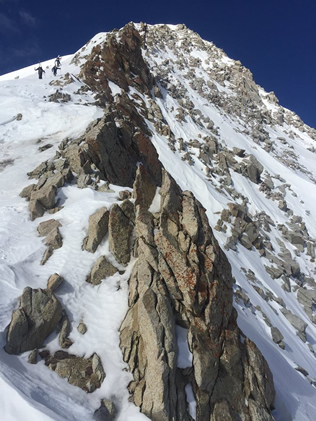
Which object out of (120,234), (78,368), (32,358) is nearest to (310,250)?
(120,234)

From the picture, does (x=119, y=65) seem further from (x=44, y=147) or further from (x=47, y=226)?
(x=47, y=226)

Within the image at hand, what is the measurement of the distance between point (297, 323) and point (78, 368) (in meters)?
19.1

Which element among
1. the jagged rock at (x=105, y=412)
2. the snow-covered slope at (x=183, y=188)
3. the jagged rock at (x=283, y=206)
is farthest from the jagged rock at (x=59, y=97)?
the jagged rock at (x=283, y=206)

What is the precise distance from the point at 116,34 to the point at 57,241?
166 feet

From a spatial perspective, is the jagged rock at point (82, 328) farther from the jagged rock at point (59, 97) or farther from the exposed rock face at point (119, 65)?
the exposed rock face at point (119, 65)

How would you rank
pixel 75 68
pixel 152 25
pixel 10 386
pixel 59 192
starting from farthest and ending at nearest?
pixel 152 25
pixel 75 68
pixel 59 192
pixel 10 386

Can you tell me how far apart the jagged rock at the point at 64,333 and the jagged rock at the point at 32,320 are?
179 mm

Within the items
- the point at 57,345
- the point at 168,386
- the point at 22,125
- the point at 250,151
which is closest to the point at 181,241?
the point at 168,386

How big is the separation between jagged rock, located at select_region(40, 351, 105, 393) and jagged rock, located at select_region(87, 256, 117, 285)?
2792mm

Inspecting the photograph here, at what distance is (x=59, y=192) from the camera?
50.9 ft

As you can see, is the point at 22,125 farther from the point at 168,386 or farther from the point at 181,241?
the point at 168,386

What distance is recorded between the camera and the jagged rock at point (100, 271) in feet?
34.4

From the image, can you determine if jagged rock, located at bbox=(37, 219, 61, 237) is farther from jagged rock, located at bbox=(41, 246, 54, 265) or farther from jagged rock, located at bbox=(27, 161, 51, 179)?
jagged rock, located at bbox=(27, 161, 51, 179)

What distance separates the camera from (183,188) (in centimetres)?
3112
